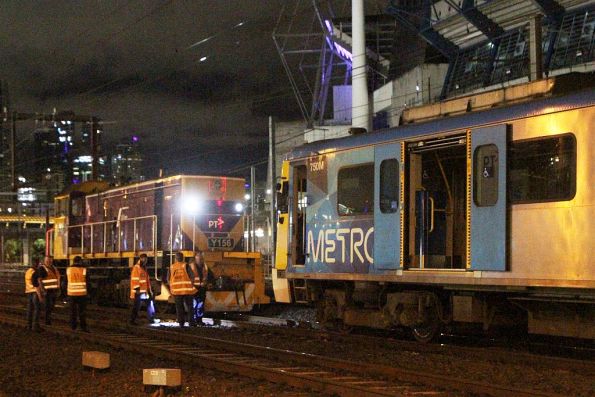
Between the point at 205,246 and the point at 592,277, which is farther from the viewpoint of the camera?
the point at 205,246

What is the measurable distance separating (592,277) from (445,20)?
4056cm

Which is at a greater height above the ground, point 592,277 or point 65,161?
point 65,161

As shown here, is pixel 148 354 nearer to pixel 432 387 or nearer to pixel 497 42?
pixel 432 387

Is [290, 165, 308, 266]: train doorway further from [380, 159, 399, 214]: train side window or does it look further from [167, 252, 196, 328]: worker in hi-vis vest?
[167, 252, 196, 328]: worker in hi-vis vest

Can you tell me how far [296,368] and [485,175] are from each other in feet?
14.0

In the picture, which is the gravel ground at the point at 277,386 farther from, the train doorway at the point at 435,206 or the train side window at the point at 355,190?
the train side window at the point at 355,190

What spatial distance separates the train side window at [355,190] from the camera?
1488cm

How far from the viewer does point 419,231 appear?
14.2m

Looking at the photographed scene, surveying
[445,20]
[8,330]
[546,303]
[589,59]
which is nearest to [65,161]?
[445,20]

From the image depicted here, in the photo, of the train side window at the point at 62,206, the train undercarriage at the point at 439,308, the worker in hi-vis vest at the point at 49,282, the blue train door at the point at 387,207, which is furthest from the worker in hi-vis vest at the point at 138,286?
the train side window at the point at 62,206

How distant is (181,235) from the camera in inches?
927

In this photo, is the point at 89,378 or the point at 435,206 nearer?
the point at 89,378

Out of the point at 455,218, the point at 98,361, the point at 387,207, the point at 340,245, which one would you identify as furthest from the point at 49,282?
the point at 455,218

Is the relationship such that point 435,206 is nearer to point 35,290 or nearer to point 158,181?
point 35,290
